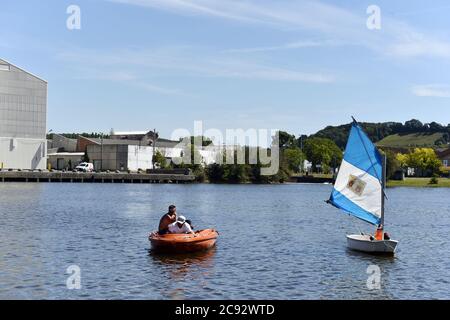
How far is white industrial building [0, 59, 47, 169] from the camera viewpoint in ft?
518

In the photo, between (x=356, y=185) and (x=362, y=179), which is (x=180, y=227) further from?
(x=362, y=179)

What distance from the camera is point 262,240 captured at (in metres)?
47.9

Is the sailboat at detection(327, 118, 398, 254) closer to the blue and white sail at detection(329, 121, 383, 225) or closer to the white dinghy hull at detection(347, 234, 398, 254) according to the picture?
the blue and white sail at detection(329, 121, 383, 225)

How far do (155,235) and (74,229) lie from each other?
15.5 meters

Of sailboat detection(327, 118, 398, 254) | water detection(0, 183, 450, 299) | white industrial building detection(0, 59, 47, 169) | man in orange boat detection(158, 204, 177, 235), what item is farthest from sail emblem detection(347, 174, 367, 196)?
white industrial building detection(0, 59, 47, 169)

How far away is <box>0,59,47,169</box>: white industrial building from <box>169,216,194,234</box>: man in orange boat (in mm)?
130183

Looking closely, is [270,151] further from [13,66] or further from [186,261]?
[186,261]

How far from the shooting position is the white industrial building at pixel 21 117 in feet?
518

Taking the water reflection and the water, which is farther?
the water

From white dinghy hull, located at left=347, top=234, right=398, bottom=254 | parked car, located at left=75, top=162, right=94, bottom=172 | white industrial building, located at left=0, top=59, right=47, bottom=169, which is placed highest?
white industrial building, located at left=0, top=59, right=47, bottom=169

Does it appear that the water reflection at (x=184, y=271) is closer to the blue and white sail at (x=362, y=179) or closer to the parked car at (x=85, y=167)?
the blue and white sail at (x=362, y=179)

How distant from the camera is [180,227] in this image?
39.7 metres

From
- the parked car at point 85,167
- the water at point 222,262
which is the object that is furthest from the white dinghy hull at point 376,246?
the parked car at point 85,167

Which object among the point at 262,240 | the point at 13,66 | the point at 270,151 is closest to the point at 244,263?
the point at 262,240
